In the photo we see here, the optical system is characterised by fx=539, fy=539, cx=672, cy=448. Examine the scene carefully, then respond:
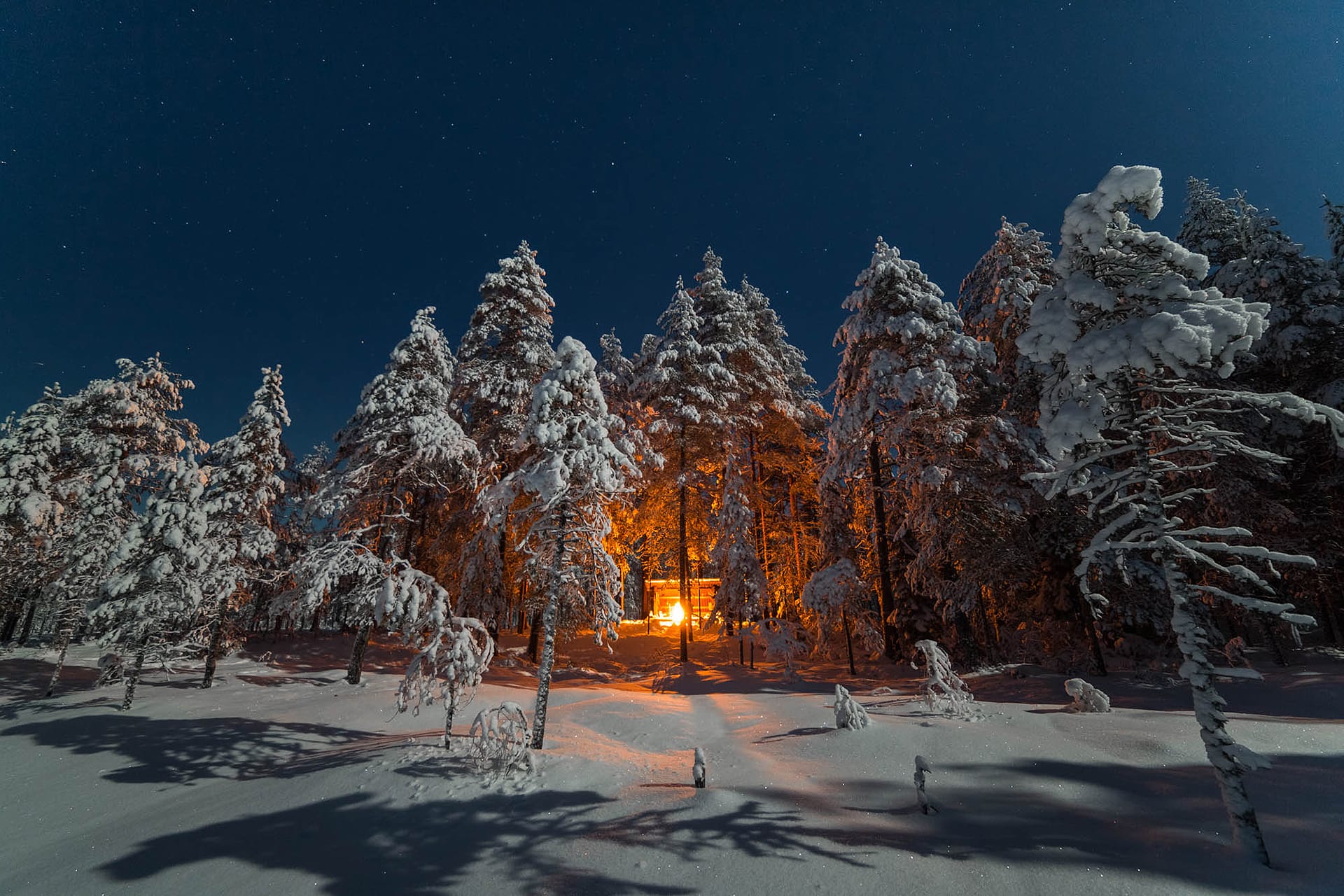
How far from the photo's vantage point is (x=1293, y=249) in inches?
661

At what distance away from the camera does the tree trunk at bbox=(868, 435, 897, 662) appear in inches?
737

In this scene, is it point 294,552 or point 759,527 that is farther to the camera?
point 294,552

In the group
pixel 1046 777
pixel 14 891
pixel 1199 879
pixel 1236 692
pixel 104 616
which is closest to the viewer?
pixel 1199 879

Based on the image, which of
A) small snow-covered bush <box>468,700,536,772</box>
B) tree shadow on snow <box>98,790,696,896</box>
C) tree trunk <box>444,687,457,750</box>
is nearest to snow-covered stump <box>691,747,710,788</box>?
tree shadow on snow <box>98,790,696,896</box>

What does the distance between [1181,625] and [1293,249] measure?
18984mm

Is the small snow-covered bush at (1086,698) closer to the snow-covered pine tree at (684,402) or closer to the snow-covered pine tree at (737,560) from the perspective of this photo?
the snow-covered pine tree at (737,560)

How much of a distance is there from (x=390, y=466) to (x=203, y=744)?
9.40 metres

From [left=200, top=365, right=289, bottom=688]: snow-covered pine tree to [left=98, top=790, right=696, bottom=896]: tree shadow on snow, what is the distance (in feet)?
43.5

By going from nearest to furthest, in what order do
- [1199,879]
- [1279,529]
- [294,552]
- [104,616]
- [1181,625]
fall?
1. [1199,879]
2. [1181,625]
3. [1279,529]
4. [104,616]
5. [294,552]

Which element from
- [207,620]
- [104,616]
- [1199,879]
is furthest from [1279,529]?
[104,616]

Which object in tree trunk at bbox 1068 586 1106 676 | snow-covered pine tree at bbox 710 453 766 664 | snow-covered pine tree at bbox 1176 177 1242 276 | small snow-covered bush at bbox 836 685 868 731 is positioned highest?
snow-covered pine tree at bbox 1176 177 1242 276

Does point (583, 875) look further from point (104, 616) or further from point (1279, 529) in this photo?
point (1279, 529)

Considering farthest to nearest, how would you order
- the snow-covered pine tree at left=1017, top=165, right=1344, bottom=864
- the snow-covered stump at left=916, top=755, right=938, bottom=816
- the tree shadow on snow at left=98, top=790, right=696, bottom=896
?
the snow-covered stump at left=916, top=755, right=938, bottom=816 → the tree shadow on snow at left=98, top=790, right=696, bottom=896 → the snow-covered pine tree at left=1017, top=165, right=1344, bottom=864

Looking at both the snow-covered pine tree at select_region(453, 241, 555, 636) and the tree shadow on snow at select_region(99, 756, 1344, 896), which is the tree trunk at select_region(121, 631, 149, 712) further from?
the tree shadow on snow at select_region(99, 756, 1344, 896)
